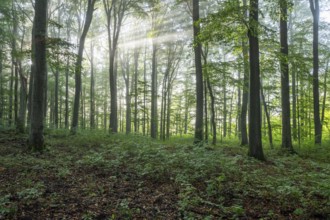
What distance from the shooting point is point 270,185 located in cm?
495

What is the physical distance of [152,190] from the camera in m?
5.00

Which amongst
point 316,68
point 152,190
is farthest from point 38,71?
point 316,68

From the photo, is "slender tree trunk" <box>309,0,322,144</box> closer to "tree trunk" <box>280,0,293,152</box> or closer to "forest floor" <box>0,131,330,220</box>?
"tree trunk" <box>280,0,293,152</box>

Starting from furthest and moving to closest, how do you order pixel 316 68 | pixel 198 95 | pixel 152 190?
pixel 316 68, pixel 198 95, pixel 152 190

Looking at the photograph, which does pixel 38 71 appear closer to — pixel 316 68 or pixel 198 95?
pixel 198 95

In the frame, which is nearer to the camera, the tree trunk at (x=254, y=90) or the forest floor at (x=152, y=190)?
the forest floor at (x=152, y=190)

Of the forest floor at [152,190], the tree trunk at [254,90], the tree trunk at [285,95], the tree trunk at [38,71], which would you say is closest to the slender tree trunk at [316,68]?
the tree trunk at [285,95]

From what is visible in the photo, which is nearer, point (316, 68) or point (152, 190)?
point (152, 190)

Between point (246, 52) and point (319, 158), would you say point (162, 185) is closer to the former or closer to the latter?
point (319, 158)

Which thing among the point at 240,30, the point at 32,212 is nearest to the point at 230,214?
the point at 32,212

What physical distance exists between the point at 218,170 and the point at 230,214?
2212mm

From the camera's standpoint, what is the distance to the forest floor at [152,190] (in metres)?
3.92

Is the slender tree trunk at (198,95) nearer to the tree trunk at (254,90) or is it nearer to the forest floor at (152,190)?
the tree trunk at (254,90)

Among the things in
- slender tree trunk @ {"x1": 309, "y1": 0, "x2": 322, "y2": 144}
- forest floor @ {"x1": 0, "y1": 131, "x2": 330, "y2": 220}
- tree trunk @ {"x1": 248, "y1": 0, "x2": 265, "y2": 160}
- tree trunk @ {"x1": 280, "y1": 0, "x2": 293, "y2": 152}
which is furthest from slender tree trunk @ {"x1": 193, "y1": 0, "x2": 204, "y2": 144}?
slender tree trunk @ {"x1": 309, "y1": 0, "x2": 322, "y2": 144}
